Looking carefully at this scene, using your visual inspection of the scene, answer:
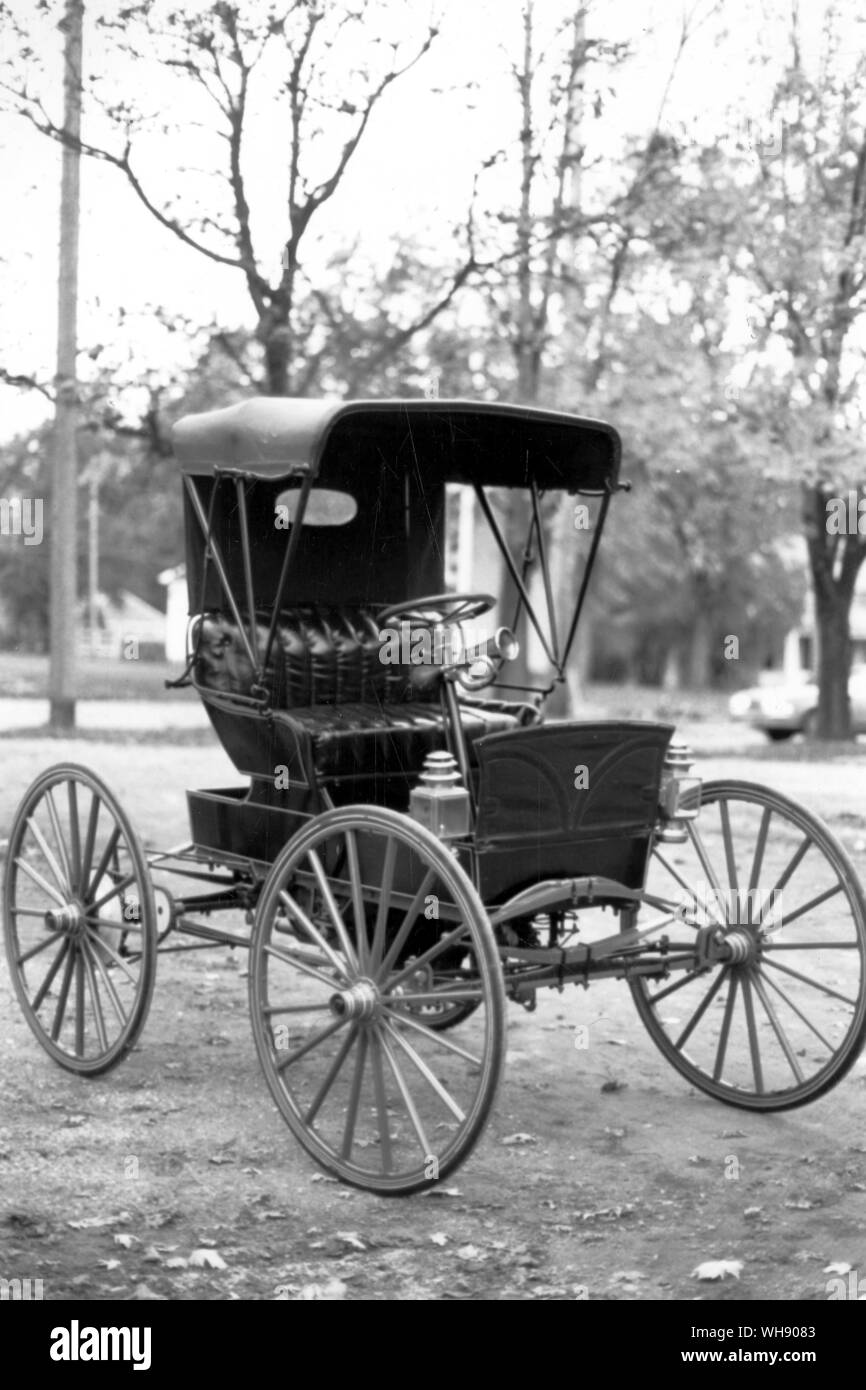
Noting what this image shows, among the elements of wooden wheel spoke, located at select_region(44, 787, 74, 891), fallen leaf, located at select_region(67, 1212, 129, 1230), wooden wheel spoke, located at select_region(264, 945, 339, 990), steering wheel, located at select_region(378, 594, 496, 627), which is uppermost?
steering wheel, located at select_region(378, 594, 496, 627)

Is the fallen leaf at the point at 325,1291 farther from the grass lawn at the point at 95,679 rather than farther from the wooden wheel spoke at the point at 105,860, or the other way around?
the grass lawn at the point at 95,679

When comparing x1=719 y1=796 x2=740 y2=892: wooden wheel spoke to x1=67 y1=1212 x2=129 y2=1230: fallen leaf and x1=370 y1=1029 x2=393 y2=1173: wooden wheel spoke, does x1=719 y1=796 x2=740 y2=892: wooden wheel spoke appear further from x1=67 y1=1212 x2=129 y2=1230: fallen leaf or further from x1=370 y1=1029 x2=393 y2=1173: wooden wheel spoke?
x1=67 y1=1212 x2=129 y2=1230: fallen leaf

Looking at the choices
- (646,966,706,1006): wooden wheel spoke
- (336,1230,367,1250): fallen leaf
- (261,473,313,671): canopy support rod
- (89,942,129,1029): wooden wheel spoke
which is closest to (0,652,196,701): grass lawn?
(89,942,129,1029): wooden wheel spoke

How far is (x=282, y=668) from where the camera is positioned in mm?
6078

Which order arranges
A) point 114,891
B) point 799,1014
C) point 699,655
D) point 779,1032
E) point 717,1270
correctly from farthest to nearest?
1. point 699,655
2. point 114,891
3. point 779,1032
4. point 799,1014
5. point 717,1270

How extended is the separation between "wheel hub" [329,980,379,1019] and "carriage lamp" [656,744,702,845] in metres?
1.06

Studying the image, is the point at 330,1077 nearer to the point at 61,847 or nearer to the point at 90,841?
the point at 90,841

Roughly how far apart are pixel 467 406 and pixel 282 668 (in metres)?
1.24

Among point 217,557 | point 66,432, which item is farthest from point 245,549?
point 66,432

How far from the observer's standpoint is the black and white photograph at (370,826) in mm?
4438

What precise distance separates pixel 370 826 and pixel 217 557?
1.38 m

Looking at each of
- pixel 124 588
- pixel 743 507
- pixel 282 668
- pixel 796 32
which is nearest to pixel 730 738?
pixel 743 507

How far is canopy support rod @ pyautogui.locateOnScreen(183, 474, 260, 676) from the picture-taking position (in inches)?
218

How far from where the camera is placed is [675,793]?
5.29m
